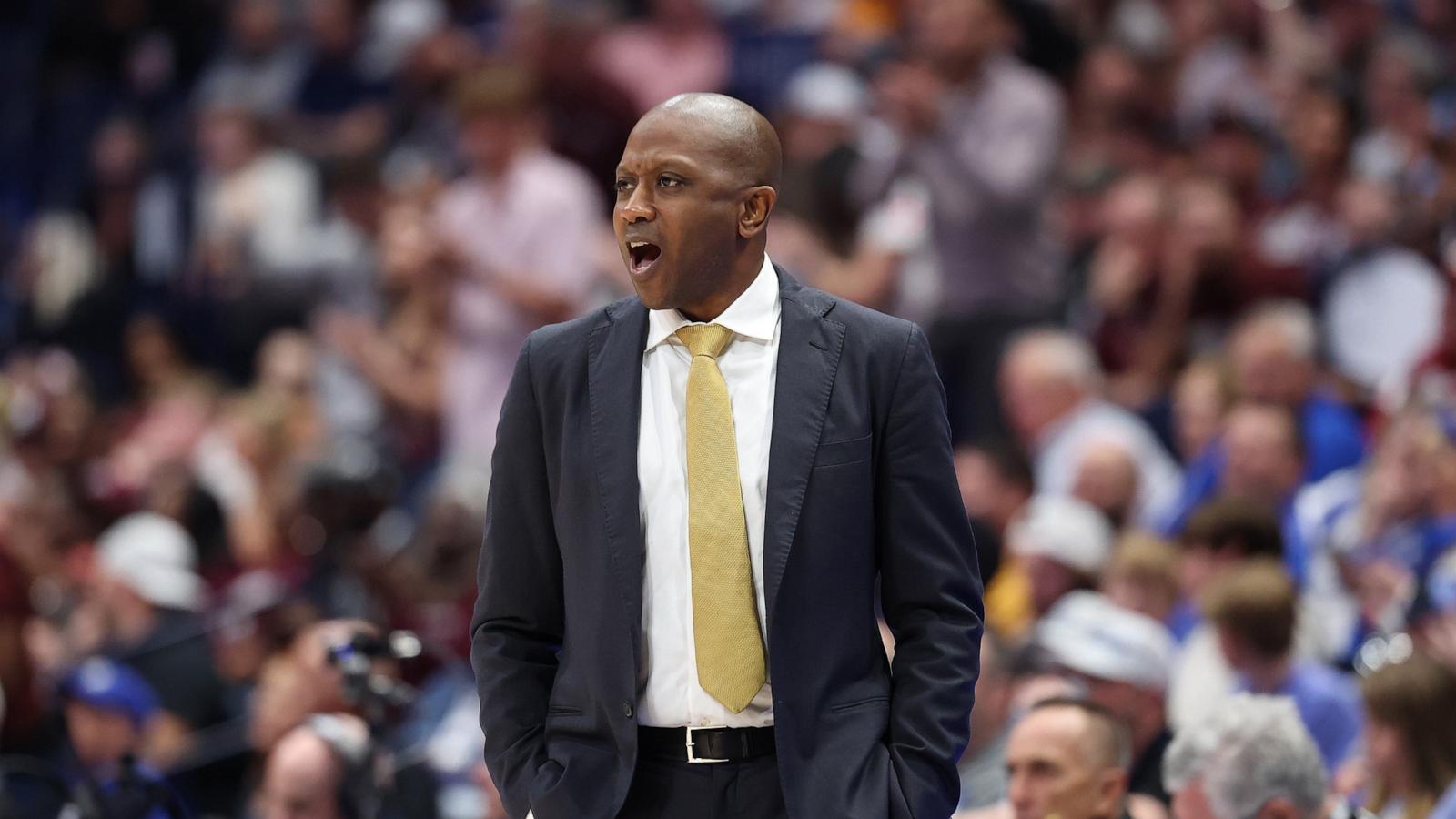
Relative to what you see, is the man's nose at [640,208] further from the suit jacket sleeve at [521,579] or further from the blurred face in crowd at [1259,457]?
the blurred face in crowd at [1259,457]

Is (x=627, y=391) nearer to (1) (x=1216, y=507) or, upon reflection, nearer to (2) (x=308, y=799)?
(2) (x=308, y=799)

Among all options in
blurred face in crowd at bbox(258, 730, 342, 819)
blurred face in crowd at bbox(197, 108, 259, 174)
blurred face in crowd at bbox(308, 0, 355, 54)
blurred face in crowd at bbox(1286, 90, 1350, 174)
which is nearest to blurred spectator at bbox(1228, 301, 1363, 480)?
blurred face in crowd at bbox(1286, 90, 1350, 174)

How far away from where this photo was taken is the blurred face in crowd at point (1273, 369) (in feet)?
23.2

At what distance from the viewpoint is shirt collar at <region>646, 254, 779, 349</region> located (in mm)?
2947

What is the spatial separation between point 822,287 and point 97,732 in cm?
327

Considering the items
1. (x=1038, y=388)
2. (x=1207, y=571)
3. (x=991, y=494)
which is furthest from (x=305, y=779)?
(x=1038, y=388)

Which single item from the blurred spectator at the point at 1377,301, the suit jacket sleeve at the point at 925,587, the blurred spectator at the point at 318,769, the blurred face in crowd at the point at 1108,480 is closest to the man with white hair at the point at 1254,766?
the suit jacket sleeve at the point at 925,587

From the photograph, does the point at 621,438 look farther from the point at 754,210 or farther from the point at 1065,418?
the point at 1065,418

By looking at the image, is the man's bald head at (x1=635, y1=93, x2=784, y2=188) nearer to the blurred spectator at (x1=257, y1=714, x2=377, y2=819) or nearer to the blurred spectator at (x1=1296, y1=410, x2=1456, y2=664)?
the blurred spectator at (x1=257, y1=714, x2=377, y2=819)

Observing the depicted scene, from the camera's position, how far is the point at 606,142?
961 cm

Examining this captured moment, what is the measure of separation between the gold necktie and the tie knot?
51 mm

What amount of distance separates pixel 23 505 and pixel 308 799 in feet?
13.4

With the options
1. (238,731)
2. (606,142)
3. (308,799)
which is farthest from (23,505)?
(308,799)

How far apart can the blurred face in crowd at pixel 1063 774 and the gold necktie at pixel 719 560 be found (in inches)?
65.0
